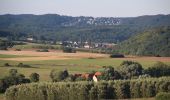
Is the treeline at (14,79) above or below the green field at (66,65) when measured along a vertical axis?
above

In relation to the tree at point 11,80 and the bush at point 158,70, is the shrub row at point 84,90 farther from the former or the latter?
the bush at point 158,70

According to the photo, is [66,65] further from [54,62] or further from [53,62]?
[53,62]

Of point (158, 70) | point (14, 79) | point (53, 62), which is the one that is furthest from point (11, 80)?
point (158, 70)

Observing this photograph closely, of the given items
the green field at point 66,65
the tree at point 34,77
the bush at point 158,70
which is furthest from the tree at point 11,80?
the bush at point 158,70

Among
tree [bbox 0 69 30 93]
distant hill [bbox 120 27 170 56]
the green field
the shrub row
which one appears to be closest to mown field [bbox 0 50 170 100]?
the green field

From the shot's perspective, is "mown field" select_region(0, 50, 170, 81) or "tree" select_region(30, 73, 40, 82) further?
"mown field" select_region(0, 50, 170, 81)

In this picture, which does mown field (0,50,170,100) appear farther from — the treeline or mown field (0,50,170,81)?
the treeline
